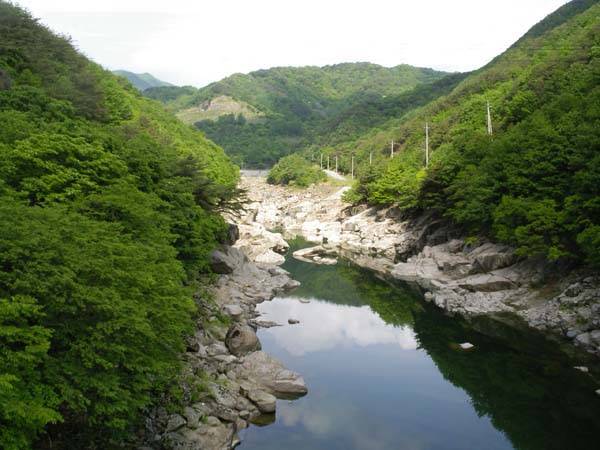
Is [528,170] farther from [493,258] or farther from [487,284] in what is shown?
[487,284]

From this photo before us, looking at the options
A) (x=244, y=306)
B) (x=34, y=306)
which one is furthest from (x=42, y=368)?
(x=244, y=306)

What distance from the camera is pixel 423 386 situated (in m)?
20.6

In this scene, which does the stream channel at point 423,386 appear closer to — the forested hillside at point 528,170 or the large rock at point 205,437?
the large rock at point 205,437

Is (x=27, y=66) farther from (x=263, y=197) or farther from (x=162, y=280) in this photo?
(x=263, y=197)

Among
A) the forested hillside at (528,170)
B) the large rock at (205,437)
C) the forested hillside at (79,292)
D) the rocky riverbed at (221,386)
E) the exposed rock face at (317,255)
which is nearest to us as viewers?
the forested hillside at (79,292)

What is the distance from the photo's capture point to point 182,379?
16016 millimetres

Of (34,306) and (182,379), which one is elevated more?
(34,306)

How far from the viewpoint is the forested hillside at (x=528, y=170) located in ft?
87.5

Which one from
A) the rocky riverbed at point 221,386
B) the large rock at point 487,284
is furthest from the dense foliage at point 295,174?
the rocky riverbed at point 221,386

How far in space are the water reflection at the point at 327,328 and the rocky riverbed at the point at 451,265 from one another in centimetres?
452

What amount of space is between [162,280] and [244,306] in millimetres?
16146

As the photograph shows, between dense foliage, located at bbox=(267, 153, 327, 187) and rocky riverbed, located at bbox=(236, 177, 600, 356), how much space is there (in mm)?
24501

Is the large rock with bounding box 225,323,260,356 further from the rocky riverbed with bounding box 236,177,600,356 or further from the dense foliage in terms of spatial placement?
the dense foliage

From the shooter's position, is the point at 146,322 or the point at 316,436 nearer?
the point at 146,322
